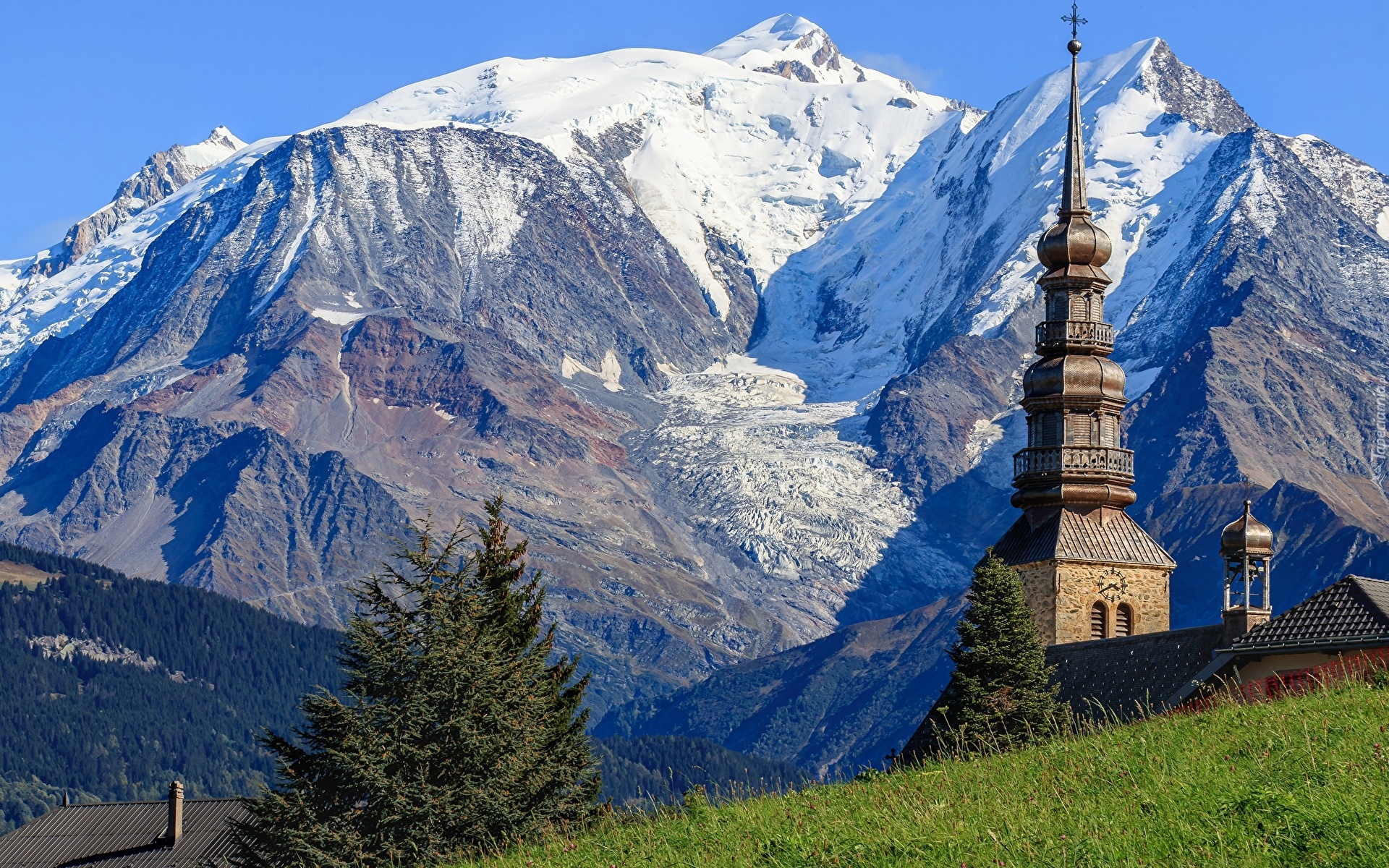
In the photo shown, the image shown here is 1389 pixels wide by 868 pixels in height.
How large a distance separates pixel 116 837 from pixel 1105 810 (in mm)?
69537

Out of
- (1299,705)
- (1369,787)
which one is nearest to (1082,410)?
(1299,705)

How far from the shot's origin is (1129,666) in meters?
65.2

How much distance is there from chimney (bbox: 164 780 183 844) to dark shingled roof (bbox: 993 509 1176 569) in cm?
3252

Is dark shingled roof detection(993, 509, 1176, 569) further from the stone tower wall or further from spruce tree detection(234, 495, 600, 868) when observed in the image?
spruce tree detection(234, 495, 600, 868)

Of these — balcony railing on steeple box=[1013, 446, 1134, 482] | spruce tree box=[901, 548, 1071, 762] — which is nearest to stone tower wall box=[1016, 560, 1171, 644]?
balcony railing on steeple box=[1013, 446, 1134, 482]

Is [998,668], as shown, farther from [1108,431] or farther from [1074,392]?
[1108,431]

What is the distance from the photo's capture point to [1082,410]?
79.2 meters

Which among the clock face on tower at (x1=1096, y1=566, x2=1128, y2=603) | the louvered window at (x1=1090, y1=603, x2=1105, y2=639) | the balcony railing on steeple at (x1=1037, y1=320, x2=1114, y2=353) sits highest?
the balcony railing on steeple at (x1=1037, y1=320, x2=1114, y2=353)

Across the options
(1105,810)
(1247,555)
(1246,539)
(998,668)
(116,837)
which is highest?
(1246,539)

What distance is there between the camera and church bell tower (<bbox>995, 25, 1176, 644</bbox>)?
249 feet

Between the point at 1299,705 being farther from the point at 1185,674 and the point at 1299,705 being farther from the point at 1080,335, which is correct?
the point at 1080,335

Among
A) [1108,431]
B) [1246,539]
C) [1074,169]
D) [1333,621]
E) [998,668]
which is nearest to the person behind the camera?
[1333,621]

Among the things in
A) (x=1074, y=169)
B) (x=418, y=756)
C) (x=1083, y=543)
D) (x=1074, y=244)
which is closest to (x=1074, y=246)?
(x=1074, y=244)

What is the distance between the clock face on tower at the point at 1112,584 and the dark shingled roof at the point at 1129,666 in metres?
6.13
